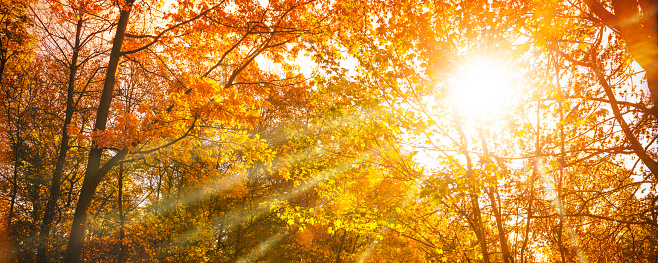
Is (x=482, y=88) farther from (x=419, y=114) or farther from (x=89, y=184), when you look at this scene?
(x=89, y=184)

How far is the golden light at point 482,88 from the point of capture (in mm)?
6227

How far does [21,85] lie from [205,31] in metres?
11.6

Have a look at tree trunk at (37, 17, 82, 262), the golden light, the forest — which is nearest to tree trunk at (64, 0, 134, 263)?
the forest

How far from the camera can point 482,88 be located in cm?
639

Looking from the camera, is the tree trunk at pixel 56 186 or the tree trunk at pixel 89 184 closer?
the tree trunk at pixel 89 184

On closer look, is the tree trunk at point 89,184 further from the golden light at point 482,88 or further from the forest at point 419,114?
the golden light at point 482,88

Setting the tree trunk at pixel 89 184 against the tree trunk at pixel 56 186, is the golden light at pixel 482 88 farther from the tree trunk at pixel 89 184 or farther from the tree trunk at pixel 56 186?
the tree trunk at pixel 56 186

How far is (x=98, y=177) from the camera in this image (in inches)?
293

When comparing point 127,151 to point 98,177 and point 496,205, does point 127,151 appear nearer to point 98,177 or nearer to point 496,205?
point 98,177

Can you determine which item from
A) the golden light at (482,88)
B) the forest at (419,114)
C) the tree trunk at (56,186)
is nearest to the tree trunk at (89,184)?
the forest at (419,114)

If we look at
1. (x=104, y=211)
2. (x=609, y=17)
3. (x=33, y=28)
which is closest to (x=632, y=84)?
(x=609, y=17)

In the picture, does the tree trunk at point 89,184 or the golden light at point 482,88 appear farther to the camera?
the tree trunk at point 89,184

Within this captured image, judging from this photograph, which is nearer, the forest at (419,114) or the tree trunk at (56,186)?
the forest at (419,114)

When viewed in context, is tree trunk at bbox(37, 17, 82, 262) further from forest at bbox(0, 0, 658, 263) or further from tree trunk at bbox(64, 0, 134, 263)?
tree trunk at bbox(64, 0, 134, 263)
